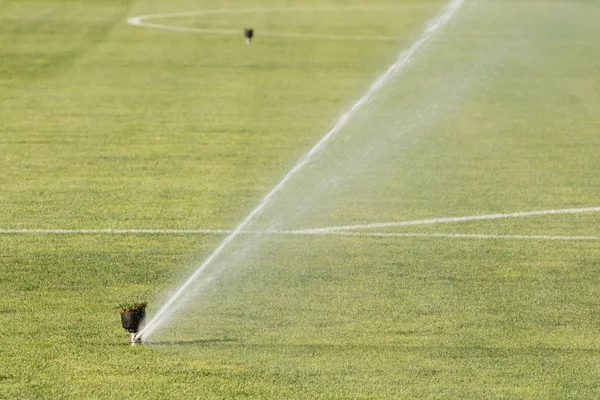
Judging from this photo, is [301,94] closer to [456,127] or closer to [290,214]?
[456,127]

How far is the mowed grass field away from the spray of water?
11 centimetres

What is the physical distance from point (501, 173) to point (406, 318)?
5.17 meters

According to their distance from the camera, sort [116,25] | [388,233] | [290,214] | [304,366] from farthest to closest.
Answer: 1. [116,25]
2. [290,214]
3. [388,233]
4. [304,366]

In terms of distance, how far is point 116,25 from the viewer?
27.2m

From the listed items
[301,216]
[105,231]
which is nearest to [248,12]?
[301,216]

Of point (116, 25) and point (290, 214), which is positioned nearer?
point (290, 214)

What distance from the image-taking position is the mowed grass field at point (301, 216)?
24.5 ft

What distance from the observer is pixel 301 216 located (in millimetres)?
11367

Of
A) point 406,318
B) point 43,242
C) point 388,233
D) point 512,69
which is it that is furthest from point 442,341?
point 512,69

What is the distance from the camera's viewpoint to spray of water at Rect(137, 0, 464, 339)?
8.39 metres

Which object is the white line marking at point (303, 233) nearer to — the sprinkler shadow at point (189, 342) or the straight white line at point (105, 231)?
the straight white line at point (105, 231)

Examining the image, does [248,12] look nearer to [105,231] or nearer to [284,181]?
[284,181]

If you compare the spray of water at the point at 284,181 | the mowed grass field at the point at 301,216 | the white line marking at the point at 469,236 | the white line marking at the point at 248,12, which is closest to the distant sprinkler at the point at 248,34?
the mowed grass field at the point at 301,216

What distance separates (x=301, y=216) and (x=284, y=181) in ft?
6.30
